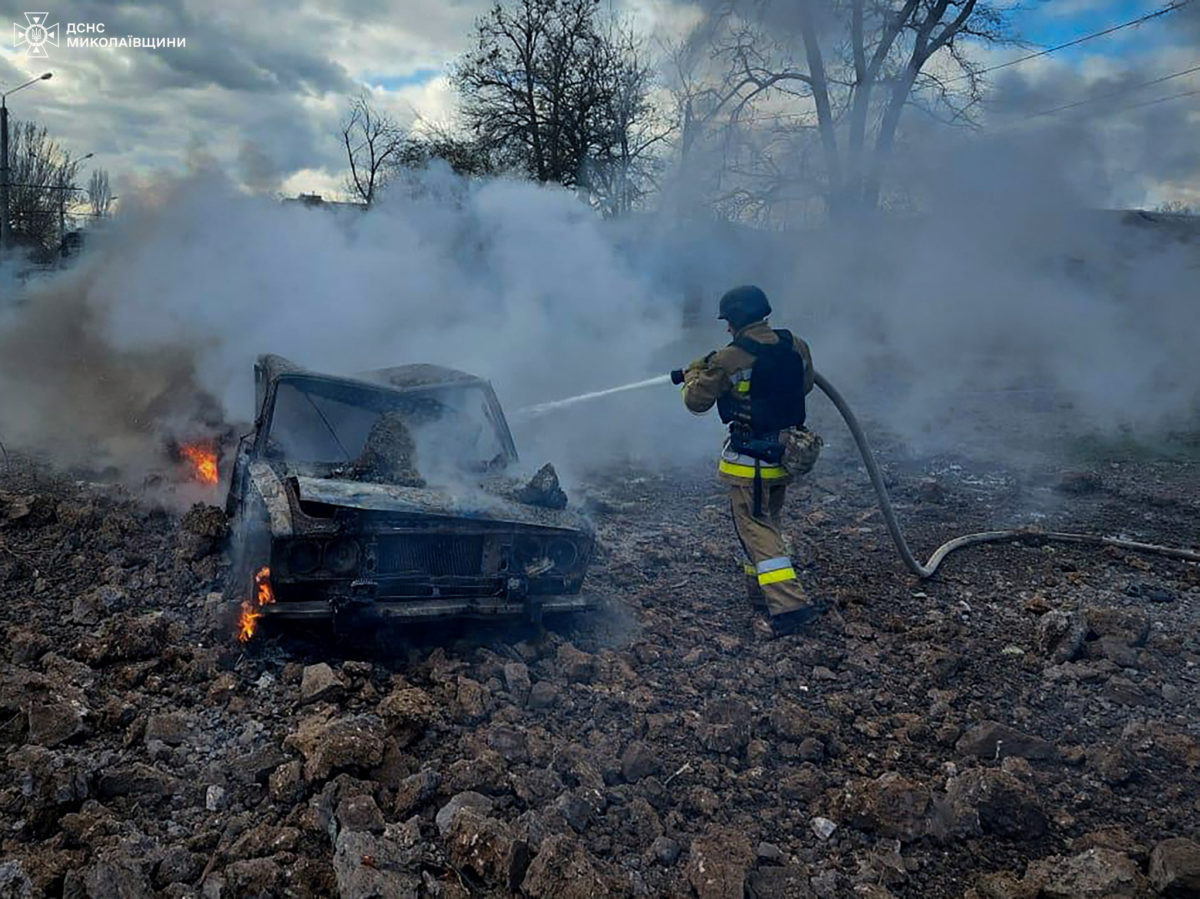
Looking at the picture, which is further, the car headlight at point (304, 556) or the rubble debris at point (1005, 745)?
the car headlight at point (304, 556)

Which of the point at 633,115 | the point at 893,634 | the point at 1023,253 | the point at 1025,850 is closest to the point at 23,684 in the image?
the point at 1025,850

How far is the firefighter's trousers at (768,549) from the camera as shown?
16.2 ft

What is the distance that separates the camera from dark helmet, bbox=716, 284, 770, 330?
517cm

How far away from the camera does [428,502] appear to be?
4.19 m

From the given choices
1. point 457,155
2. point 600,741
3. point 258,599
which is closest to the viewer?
point 600,741

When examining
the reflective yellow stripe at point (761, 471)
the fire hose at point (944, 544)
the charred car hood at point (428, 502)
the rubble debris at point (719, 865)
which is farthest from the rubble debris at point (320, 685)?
the fire hose at point (944, 544)

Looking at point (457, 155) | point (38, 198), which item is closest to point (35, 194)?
point (38, 198)

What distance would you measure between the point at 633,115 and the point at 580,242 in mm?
13291

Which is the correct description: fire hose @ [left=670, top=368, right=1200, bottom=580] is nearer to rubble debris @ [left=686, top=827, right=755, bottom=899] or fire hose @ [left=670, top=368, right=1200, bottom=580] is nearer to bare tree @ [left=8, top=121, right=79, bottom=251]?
rubble debris @ [left=686, top=827, right=755, bottom=899]

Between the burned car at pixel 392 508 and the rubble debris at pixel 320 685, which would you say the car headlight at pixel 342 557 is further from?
the rubble debris at pixel 320 685

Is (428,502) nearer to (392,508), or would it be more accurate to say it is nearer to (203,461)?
(392,508)

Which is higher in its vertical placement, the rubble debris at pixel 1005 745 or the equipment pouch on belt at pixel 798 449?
the equipment pouch on belt at pixel 798 449

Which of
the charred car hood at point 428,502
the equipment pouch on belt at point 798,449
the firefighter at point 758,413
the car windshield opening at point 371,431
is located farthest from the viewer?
the equipment pouch on belt at point 798,449

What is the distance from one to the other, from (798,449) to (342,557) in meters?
2.85
